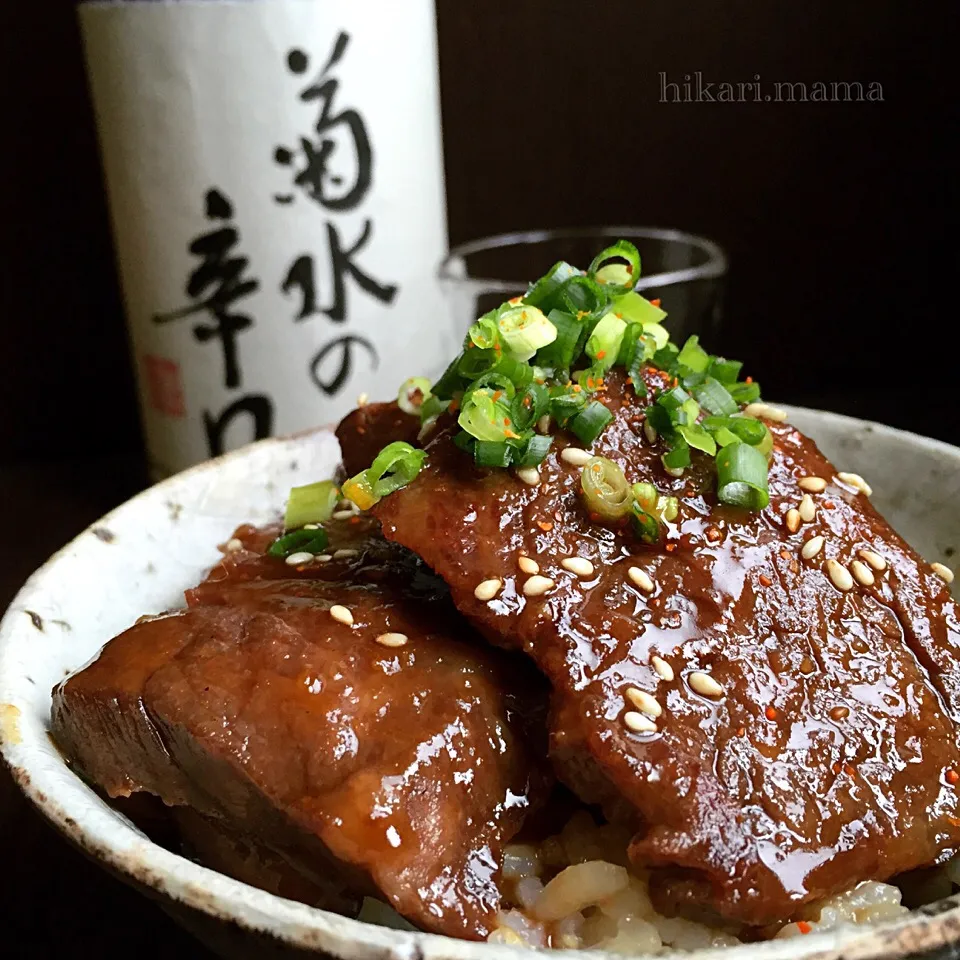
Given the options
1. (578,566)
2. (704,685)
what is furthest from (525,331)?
(704,685)

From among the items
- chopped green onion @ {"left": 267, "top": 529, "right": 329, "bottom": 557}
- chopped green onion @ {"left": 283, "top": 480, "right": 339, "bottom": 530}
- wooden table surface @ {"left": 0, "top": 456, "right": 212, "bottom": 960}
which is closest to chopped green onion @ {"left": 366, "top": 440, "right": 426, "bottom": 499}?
chopped green onion @ {"left": 267, "top": 529, "right": 329, "bottom": 557}

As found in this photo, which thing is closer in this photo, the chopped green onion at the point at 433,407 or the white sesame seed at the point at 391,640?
the white sesame seed at the point at 391,640

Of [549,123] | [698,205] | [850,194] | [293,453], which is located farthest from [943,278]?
[293,453]

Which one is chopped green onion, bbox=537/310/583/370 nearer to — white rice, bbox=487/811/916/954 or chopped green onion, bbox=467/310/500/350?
chopped green onion, bbox=467/310/500/350

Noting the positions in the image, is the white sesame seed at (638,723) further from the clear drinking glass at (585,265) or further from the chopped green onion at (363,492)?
the clear drinking glass at (585,265)

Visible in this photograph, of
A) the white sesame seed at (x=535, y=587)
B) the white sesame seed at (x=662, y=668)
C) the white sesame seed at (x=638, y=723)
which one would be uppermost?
the white sesame seed at (x=535, y=587)

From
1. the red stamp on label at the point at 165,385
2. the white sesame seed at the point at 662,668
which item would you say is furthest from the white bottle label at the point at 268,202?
the white sesame seed at the point at 662,668

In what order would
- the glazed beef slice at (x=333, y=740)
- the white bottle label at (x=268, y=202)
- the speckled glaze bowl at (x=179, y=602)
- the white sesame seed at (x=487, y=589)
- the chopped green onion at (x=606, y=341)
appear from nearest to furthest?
the speckled glaze bowl at (x=179, y=602) < the glazed beef slice at (x=333, y=740) < the white sesame seed at (x=487, y=589) < the chopped green onion at (x=606, y=341) < the white bottle label at (x=268, y=202)
